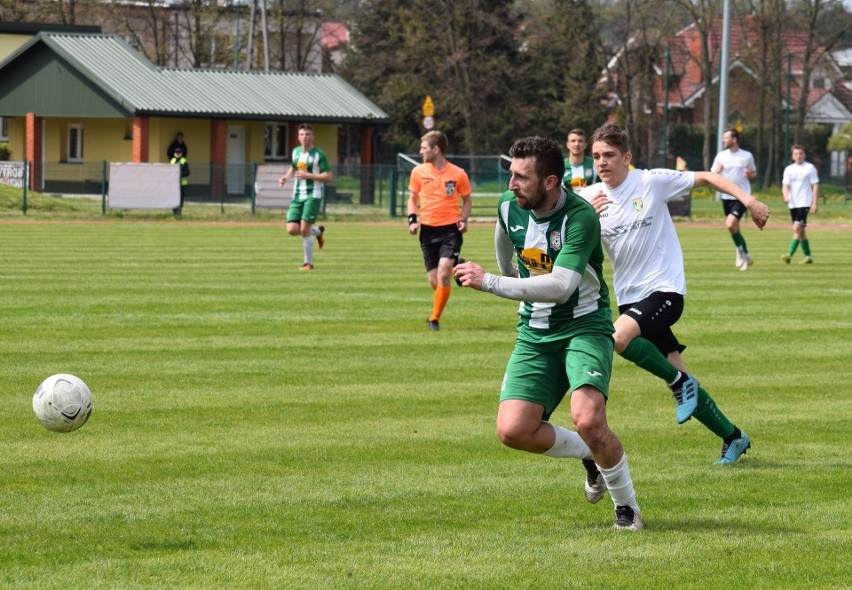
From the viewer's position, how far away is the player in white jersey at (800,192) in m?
24.3

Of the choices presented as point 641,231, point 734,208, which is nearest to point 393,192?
point 734,208

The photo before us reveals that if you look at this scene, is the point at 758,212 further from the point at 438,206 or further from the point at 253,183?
the point at 253,183

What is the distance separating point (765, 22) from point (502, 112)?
15443 millimetres

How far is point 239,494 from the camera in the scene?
7195mm

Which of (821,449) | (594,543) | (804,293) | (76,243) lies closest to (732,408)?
(821,449)

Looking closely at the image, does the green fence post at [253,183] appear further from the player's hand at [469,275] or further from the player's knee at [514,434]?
the player's hand at [469,275]

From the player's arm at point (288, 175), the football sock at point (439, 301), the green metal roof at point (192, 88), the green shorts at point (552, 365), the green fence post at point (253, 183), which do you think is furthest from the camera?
the green metal roof at point (192, 88)

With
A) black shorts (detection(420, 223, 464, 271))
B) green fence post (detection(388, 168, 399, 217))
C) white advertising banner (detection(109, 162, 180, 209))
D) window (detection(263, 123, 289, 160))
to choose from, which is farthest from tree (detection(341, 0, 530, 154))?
black shorts (detection(420, 223, 464, 271))

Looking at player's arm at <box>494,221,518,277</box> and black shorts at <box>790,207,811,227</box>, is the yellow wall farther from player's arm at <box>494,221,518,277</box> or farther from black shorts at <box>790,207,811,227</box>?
player's arm at <box>494,221,518,277</box>

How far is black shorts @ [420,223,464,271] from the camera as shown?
1523 cm

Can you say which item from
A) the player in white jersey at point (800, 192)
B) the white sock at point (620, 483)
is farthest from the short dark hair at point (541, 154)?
the player in white jersey at point (800, 192)

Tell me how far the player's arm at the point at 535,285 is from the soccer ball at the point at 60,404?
7.51 feet

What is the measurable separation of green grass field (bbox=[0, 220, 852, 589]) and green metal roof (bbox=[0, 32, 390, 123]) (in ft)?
114

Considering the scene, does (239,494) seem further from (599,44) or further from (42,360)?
(599,44)
